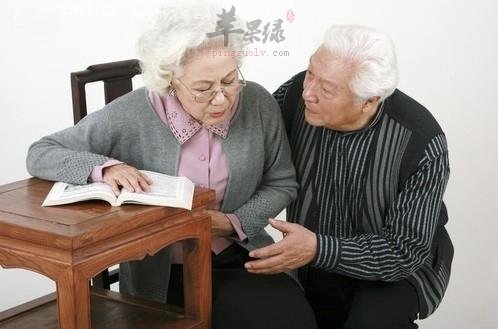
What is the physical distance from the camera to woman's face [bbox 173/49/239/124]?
2.22 m

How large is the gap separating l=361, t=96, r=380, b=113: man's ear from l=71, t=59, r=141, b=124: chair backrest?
0.75 meters

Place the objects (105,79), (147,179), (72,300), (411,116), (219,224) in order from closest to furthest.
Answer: (72,300)
(147,179)
(219,224)
(411,116)
(105,79)

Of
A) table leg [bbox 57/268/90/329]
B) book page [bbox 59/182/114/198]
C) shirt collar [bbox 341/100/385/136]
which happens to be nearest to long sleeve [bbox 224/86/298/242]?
shirt collar [bbox 341/100/385/136]

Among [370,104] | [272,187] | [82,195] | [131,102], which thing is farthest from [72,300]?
[370,104]

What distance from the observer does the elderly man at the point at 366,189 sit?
236cm

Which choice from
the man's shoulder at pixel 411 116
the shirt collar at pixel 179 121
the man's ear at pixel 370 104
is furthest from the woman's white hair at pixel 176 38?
the man's shoulder at pixel 411 116

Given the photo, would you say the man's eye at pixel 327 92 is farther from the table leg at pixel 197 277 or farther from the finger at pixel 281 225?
the table leg at pixel 197 277

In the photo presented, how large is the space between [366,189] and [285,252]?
1.18 feet

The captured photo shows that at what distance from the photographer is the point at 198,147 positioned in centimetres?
238

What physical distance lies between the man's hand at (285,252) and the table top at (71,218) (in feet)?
0.77

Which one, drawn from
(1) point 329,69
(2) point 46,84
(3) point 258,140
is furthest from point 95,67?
(2) point 46,84

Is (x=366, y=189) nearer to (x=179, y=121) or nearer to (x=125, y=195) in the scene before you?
(x=179, y=121)

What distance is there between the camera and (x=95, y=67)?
2.61 m

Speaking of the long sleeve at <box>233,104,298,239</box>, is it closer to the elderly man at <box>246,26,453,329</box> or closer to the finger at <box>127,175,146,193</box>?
the elderly man at <box>246,26,453,329</box>
